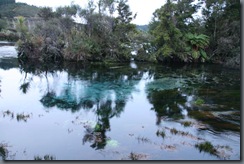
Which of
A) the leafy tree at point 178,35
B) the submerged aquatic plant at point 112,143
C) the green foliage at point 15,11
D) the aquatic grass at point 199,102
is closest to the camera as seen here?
the submerged aquatic plant at point 112,143

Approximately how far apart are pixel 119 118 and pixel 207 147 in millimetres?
4205

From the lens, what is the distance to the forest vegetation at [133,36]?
30.7 m

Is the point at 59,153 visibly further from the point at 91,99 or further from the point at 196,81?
the point at 196,81

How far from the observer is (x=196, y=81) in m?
21.0

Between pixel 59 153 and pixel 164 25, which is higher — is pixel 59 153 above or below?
below

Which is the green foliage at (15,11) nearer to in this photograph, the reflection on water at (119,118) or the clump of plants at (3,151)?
the reflection on water at (119,118)

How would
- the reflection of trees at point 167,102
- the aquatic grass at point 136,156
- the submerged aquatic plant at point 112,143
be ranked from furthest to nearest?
the reflection of trees at point 167,102 < the submerged aquatic plant at point 112,143 < the aquatic grass at point 136,156

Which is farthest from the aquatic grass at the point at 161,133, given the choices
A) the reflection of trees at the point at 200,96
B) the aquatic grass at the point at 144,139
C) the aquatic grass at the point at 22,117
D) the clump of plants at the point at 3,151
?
the aquatic grass at the point at 22,117

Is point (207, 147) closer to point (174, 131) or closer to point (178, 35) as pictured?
point (174, 131)

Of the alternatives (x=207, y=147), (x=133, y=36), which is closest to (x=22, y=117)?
(x=207, y=147)

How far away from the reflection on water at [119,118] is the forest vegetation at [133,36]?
1006 centimetres

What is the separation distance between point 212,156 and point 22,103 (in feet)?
31.1

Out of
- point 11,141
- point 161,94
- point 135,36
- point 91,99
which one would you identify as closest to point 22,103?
point 91,99

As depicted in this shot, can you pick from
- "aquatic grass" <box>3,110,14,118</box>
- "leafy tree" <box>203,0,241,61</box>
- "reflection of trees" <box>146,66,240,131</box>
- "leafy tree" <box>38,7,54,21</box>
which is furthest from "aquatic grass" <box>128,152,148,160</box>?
"leafy tree" <box>38,7,54,21</box>
